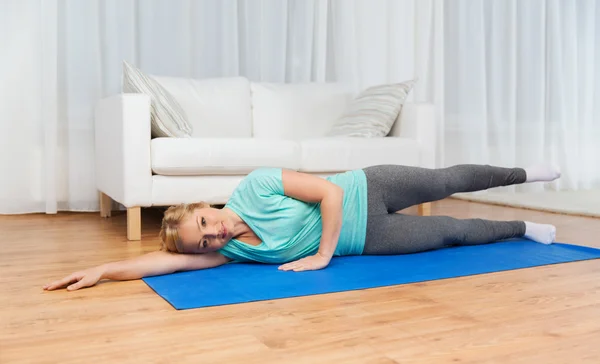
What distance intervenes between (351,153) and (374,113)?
458 mm

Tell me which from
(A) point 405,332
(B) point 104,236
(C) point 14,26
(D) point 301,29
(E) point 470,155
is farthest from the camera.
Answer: (E) point 470,155

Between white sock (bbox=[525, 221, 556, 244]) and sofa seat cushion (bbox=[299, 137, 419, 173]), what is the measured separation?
1.00 metres

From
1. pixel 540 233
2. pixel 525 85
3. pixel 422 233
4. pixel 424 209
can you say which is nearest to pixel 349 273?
pixel 422 233

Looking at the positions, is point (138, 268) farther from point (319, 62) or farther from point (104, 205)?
point (319, 62)

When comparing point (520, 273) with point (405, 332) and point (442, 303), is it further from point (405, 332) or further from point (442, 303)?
point (405, 332)

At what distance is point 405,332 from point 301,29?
330 centimetres

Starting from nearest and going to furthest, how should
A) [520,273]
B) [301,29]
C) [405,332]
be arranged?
[405,332]
[520,273]
[301,29]

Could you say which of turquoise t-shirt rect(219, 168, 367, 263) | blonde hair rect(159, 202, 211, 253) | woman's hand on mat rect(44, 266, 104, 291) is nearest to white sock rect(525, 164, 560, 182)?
turquoise t-shirt rect(219, 168, 367, 263)

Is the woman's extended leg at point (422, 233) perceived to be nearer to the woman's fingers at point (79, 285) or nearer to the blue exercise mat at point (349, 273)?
the blue exercise mat at point (349, 273)

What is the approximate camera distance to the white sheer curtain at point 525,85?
5.07 meters

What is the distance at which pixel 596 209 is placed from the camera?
4.00m

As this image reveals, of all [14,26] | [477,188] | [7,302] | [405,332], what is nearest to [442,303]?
[405,332]

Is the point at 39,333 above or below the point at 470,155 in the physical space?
below

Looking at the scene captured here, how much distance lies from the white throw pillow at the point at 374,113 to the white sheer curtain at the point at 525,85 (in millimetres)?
1255
